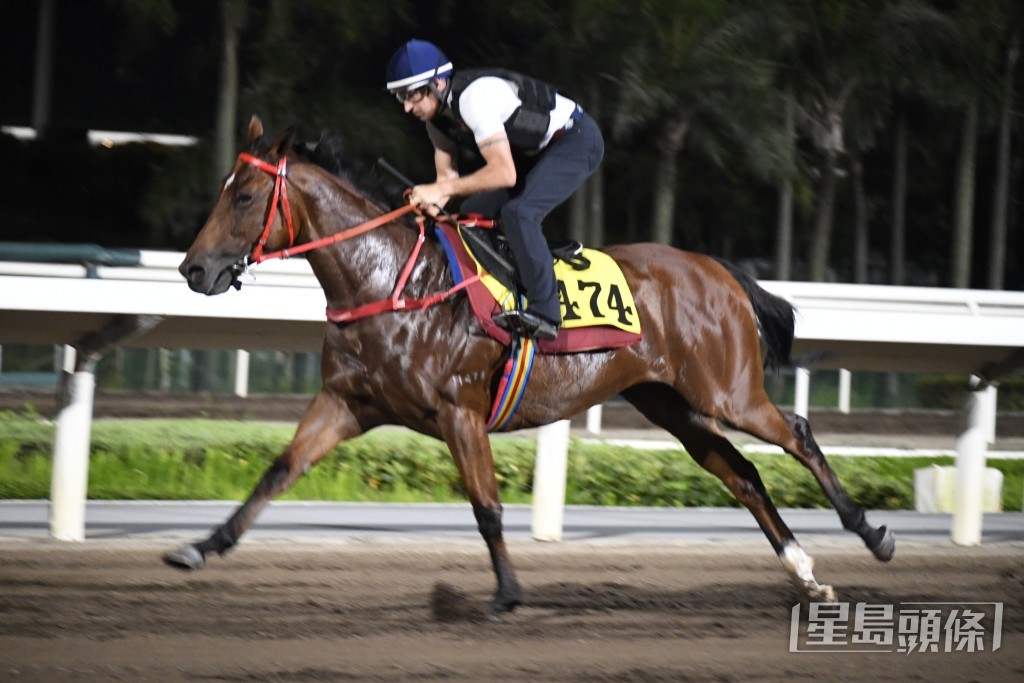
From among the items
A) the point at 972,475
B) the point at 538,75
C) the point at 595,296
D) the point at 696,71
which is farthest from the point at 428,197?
the point at 538,75

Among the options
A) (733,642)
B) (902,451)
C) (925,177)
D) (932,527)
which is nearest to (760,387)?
(733,642)

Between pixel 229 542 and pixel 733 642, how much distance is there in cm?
171

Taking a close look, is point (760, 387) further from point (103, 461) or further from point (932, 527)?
point (103, 461)

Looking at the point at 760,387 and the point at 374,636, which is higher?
the point at 760,387

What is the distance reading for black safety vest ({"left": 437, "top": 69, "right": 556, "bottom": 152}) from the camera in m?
5.23

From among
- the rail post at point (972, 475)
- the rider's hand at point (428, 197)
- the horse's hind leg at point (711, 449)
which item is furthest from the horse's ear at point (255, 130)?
the rail post at point (972, 475)

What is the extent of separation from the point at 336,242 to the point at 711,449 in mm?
1918

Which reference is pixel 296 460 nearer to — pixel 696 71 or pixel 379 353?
pixel 379 353

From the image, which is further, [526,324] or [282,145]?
[526,324]

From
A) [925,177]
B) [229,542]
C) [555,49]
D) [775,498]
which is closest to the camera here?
[229,542]

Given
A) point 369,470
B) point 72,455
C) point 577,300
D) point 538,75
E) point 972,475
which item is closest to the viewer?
point 577,300

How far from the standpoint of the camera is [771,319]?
21.1ft

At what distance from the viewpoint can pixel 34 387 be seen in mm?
12727

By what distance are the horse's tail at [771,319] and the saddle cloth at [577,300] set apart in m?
0.78
